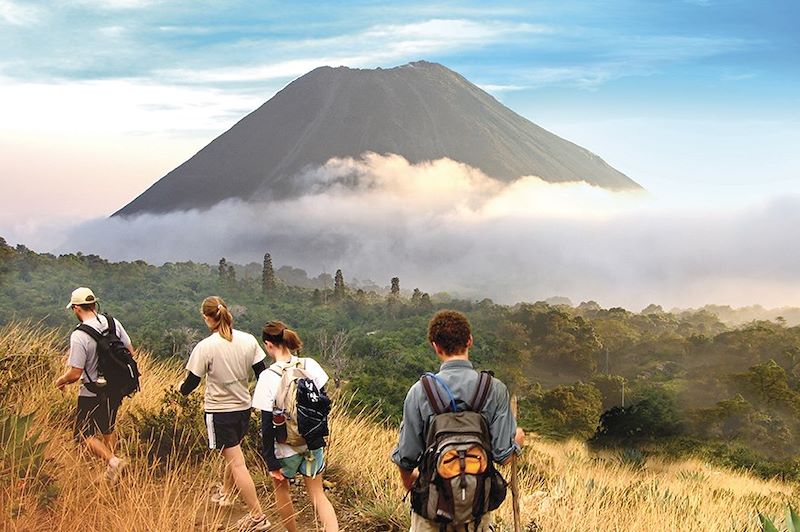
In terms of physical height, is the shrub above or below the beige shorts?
below

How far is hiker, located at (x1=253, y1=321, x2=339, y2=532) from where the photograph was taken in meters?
4.93

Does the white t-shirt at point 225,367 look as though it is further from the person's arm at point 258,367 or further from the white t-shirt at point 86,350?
the white t-shirt at point 86,350

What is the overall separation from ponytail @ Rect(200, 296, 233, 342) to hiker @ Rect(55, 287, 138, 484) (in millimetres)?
892

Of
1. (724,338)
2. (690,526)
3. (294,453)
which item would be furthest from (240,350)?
(724,338)

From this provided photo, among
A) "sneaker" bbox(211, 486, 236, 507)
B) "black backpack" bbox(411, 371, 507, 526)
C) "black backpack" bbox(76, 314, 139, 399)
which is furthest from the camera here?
"black backpack" bbox(76, 314, 139, 399)

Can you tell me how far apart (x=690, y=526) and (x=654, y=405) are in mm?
41610

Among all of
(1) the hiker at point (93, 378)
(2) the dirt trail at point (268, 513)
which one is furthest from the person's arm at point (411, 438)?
(1) the hiker at point (93, 378)

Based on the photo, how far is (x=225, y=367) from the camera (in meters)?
5.53

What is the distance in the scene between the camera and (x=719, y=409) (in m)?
45.0

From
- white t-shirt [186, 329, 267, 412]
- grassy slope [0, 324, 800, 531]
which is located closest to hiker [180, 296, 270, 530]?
white t-shirt [186, 329, 267, 412]

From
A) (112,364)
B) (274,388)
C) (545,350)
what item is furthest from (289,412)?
(545,350)

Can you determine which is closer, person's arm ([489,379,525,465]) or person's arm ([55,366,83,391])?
person's arm ([489,379,525,465])

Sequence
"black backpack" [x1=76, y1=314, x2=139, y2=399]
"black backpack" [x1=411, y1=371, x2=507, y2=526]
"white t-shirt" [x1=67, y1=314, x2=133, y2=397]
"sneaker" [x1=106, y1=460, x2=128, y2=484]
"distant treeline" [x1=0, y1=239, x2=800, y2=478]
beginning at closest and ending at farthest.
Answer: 1. "black backpack" [x1=411, y1=371, x2=507, y2=526]
2. "sneaker" [x1=106, y1=460, x2=128, y2=484]
3. "white t-shirt" [x1=67, y1=314, x2=133, y2=397]
4. "black backpack" [x1=76, y1=314, x2=139, y2=399]
5. "distant treeline" [x1=0, y1=239, x2=800, y2=478]

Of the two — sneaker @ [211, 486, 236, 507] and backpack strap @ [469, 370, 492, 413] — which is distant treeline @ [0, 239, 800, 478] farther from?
backpack strap @ [469, 370, 492, 413]
